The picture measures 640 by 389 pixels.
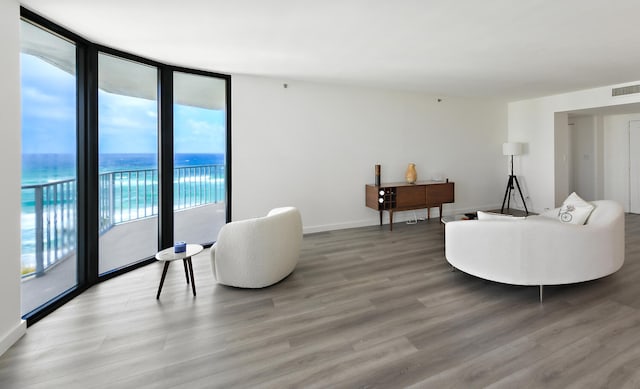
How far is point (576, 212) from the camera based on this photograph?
124 inches

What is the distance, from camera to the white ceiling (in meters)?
2.53

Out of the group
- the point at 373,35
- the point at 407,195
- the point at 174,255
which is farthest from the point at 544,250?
the point at 174,255

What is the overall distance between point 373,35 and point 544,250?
2.48m

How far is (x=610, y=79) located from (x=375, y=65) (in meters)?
3.90

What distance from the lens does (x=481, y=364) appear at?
192 cm

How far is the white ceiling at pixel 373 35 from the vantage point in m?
2.53

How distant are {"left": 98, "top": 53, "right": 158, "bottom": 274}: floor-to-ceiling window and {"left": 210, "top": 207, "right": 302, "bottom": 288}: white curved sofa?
58.4 inches

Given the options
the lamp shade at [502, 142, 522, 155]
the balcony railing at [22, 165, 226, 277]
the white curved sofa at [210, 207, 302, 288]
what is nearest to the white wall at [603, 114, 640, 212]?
the lamp shade at [502, 142, 522, 155]

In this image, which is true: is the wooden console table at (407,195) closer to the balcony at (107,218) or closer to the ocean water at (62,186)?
the balcony at (107,218)

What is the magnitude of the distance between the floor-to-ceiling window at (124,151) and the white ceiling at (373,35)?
1.17ft

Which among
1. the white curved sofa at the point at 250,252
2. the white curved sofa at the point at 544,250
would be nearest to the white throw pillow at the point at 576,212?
→ the white curved sofa at the point at 544,250

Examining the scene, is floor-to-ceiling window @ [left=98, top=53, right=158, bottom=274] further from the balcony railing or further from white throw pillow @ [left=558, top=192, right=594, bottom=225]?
white throw pillow @ [left=558, top=192, right=594, bottom=225]

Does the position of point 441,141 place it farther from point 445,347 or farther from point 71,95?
point 71,95

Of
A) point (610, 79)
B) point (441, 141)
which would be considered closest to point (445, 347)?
point (441, 141)
